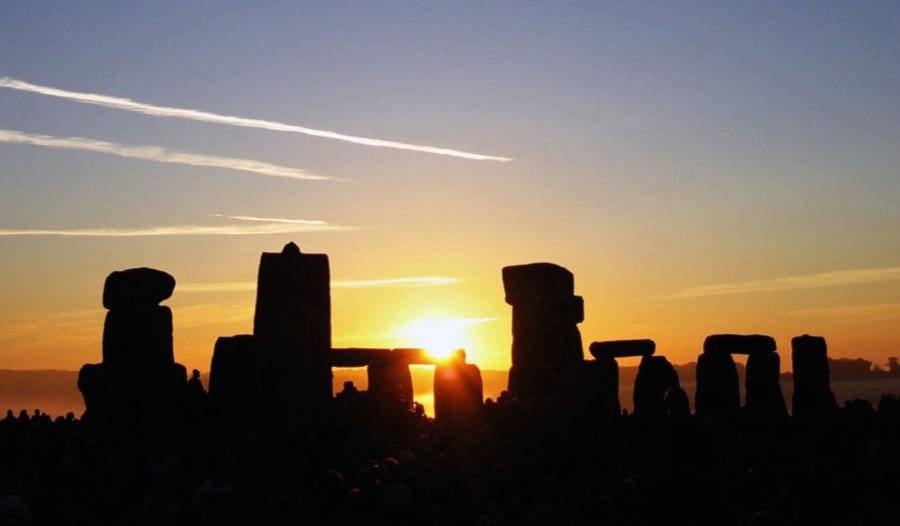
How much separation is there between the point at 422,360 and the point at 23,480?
670 inches

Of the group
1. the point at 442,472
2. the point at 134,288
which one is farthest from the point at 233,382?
the point at 442,472

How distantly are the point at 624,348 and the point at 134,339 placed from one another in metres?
14.0

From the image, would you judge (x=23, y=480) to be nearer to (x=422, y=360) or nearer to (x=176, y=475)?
(x=176, y=475)

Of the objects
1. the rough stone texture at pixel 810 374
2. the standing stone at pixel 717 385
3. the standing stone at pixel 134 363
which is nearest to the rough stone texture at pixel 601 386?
the standing stone at pixel 717 385

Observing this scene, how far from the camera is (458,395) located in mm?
24703

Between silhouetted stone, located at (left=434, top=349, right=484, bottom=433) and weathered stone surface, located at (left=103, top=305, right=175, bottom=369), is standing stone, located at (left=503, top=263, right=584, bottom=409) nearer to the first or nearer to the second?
silhouetted stone, located at (left=434, top=349, right=484, bottom=433)

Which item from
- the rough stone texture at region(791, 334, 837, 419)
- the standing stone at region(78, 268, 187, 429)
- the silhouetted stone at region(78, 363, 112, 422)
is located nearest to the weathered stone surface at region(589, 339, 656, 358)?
the rough stone texture at region(791, 334, 837, 419)

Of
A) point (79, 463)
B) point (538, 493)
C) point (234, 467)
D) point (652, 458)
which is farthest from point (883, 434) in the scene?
point (79, 463)

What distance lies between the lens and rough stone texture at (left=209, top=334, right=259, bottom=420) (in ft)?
67.8

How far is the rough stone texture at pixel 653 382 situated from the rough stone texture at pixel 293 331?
30.0 feet

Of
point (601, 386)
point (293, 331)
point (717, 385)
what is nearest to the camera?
point (293, 331)

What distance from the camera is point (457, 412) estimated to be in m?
24.4

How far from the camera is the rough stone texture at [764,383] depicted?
27.1 metres

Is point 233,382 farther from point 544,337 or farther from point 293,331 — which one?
point 544,337
